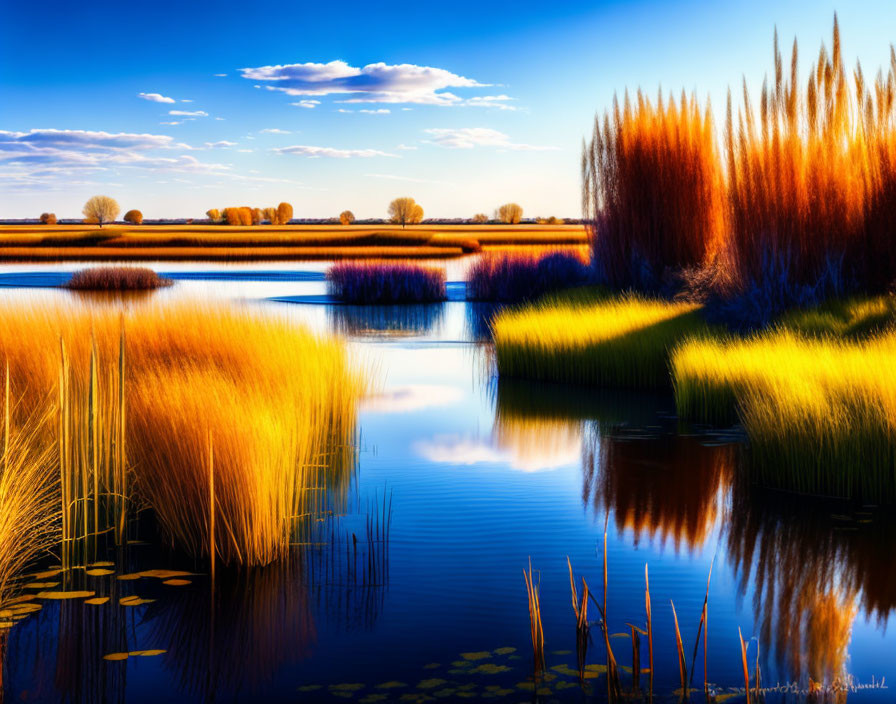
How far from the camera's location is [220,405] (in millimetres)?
5473

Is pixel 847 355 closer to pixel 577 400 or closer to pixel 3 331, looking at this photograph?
pixel 577 400

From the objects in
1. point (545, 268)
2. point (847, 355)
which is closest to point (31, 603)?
point (847, 355)

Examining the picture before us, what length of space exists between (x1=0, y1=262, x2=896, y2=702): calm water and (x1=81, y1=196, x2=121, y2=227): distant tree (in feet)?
368

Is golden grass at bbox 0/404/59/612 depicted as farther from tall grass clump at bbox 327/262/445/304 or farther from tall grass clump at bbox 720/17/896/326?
tall grass clump at bbox 327/262/445/304

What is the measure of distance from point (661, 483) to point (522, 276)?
1453 cm

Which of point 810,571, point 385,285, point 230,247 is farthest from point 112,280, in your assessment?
point 230,247

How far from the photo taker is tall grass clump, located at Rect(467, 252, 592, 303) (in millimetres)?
19562

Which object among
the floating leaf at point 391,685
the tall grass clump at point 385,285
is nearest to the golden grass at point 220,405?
the floating leaf at point 391,685

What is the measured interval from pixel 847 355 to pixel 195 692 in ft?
20.5

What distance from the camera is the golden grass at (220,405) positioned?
4926mm

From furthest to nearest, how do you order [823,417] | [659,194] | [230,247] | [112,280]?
[230,247] < [112,280] < [659,194] < [823,417]

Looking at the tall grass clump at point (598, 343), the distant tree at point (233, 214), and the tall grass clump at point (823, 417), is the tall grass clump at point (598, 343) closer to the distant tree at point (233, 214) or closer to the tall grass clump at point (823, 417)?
the tall grass clump at point (823, 417)

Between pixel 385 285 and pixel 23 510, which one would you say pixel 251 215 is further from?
pixel 23 510

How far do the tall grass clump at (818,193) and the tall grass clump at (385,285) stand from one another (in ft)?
38.7
